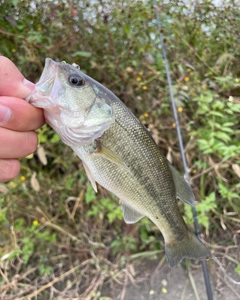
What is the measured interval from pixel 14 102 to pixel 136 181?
1.89ft

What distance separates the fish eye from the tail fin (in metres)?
0.83

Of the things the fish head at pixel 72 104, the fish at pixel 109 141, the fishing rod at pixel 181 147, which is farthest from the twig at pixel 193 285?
the fish head at pixel 72 104

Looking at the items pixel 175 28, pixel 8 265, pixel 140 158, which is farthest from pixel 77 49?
pixel 8 265

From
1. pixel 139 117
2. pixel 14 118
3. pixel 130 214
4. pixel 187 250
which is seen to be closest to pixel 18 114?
pixel 14 118

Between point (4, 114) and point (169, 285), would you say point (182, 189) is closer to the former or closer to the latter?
point (4, 114)

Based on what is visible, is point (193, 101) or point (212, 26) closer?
point (193, 101)

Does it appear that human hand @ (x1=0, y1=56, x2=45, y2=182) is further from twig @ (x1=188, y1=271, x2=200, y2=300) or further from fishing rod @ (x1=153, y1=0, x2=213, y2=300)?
twig @ (x1=188, y1=271, x2=200, y2=300)

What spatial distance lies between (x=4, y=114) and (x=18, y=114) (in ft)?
0.14

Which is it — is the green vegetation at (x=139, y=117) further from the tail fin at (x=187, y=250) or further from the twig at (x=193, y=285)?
the tail fin at (x=187, y=250)

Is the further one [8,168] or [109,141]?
[109,141]

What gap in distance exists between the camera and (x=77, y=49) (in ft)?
8.07

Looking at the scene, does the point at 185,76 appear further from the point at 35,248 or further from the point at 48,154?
the point at 35,248

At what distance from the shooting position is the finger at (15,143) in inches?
37.6

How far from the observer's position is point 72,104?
3.66 ft
